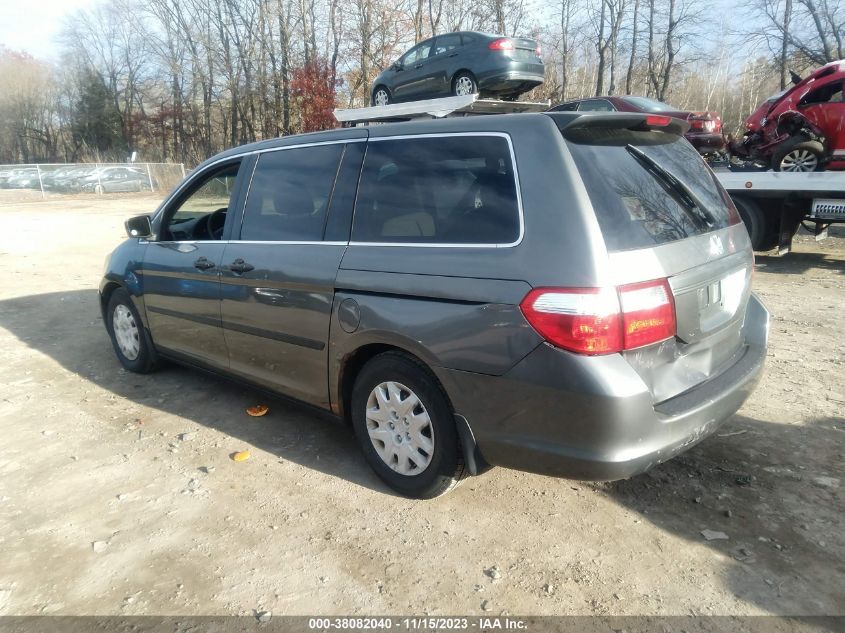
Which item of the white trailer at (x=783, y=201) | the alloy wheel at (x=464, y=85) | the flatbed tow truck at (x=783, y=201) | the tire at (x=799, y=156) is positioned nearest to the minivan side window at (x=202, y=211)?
the flatbed tow truck at (x=783, y=201)

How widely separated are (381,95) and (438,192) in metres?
11.4

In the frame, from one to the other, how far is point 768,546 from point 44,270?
422 inches

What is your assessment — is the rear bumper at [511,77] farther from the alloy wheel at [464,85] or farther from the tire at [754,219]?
the tire at [754,219]

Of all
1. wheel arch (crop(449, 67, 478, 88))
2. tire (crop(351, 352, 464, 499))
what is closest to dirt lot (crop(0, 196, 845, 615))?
tire (crop(351, 352, 464, 499))

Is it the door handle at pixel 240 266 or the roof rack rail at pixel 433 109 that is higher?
the roof rack rail at pixel 433 109

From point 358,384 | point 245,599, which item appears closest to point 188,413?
point 358,384

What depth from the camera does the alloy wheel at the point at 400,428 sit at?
117 inches

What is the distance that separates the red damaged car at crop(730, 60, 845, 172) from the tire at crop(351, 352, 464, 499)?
31.2 ft

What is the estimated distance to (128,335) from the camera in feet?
16.8

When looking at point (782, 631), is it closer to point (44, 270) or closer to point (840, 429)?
point (840, 429)

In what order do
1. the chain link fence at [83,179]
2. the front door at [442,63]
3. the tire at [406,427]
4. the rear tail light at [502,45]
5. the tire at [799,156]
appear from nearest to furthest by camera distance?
the tire at [406,427], the tire at [799,156], the rear tail light at [502,45], the front door at [442,63], the chain link fence at [83,179]

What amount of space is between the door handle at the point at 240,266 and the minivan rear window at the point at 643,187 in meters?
2.07

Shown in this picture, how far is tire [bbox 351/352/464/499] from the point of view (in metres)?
2.85

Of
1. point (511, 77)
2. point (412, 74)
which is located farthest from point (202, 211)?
point (412, 74)
